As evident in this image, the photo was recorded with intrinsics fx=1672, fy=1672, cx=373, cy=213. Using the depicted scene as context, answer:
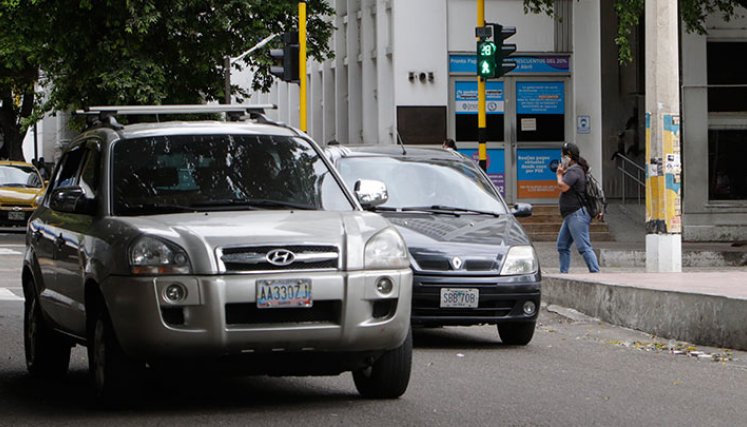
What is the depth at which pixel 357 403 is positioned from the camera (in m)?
9.73

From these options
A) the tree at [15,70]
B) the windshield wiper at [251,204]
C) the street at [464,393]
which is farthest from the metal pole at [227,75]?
the windshield wiper at [251,204]

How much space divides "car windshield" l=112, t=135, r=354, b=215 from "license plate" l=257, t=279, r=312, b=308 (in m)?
0.97

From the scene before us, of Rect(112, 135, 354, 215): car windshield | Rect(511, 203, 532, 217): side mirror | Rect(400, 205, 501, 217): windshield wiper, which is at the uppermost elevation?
Rect(112, 135, 354, 215): car windshield

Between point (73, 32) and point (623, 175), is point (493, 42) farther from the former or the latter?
point (73, 32)

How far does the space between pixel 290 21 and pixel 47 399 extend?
3243 cm

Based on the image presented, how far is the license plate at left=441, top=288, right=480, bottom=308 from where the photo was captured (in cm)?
1343

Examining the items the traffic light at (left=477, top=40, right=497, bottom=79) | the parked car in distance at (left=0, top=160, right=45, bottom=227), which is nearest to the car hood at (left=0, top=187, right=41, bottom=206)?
the parked car in distance at (left=0, top=160, right=45, bottom=227)

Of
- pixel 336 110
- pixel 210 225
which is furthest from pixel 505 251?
pixel 336 110

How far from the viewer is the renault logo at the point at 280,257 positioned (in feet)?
29.2

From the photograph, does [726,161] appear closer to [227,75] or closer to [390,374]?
[227,75]

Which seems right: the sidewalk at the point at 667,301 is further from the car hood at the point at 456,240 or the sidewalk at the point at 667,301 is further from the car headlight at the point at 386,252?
the car headlight at the point at 386,252

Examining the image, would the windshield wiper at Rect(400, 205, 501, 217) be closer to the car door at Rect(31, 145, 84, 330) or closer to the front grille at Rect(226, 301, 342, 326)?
the car door at Rect(31, 145, 84, 330)

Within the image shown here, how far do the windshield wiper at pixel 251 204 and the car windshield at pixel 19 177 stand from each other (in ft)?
102

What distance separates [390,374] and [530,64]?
2897 centimetres
